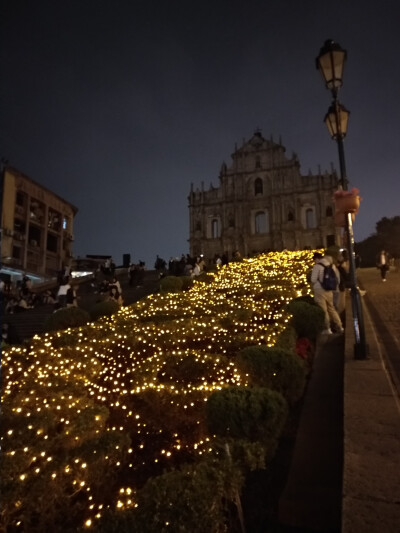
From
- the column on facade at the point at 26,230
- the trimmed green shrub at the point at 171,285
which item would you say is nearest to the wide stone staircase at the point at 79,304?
the trimmed green shrub at the point at 171,285

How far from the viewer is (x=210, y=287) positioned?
16.2 meters

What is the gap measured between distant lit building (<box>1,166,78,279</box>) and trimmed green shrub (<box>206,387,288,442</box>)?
30.6 metres

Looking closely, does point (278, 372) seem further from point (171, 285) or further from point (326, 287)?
point (171, 285)

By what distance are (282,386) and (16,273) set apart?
32692 mm

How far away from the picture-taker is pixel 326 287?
8.16 metres

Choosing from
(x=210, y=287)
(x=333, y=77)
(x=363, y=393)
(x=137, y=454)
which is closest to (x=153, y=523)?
(x=137, y=454)

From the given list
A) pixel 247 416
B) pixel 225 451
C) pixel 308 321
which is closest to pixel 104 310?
pixel 308 321

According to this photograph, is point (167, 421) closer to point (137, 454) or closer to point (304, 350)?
point (137, 454)

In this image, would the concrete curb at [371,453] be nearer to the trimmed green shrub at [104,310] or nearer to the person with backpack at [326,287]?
the person with backpack at [326,287]

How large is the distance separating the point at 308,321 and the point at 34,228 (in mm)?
37829

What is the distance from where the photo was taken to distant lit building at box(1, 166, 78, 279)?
112 feet

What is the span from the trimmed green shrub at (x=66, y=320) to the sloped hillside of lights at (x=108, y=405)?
779 millimetres

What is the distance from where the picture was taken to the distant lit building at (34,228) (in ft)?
112

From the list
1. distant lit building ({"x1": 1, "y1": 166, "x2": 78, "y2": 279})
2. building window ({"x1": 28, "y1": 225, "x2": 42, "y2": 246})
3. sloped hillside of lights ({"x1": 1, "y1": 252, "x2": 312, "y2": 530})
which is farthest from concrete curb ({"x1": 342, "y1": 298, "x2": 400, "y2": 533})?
building window ({"x1": 28, "y1": 225, "x2": 42, "y2": 246})
